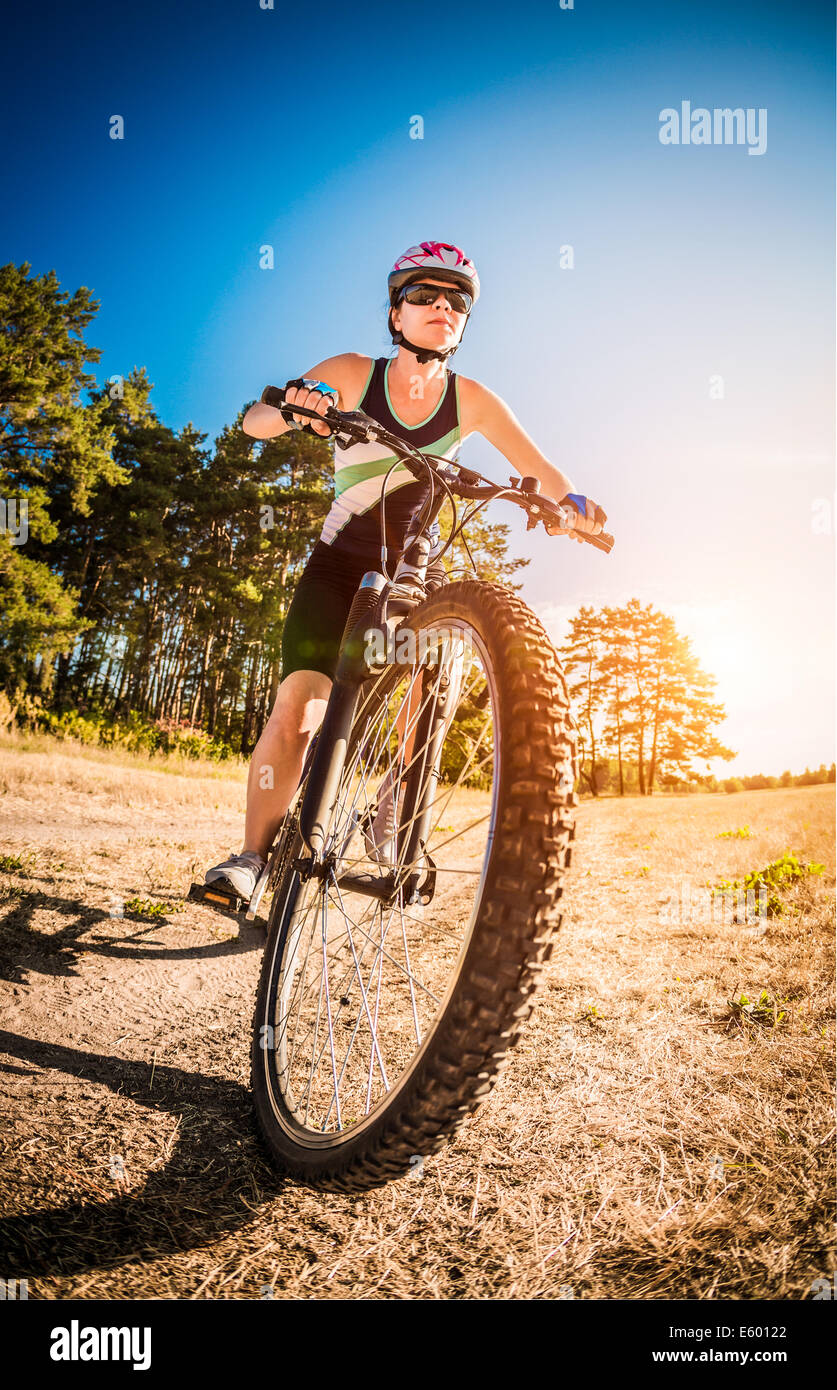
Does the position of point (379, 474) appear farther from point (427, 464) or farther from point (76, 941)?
point (76, 941)

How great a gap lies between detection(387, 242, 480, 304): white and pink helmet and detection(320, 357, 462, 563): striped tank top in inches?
12.5

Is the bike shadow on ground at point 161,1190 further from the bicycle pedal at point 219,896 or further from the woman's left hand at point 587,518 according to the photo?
the woman's left hand at point 587,518

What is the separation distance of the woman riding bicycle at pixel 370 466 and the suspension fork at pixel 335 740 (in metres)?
0.46

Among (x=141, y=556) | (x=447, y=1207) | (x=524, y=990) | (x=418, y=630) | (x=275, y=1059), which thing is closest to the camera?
(x=524, y=990)

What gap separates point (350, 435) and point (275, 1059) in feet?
6.40

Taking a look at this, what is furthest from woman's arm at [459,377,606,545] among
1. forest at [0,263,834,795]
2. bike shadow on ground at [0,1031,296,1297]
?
forest at [0,263,834,795]

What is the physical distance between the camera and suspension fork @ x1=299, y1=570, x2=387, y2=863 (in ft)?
6.61

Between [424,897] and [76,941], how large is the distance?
1.78 metres

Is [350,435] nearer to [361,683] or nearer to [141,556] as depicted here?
[361,683]

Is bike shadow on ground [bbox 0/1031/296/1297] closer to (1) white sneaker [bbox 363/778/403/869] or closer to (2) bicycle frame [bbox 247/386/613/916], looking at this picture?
(2) bicycle frame [bbox 247/386/613/916]

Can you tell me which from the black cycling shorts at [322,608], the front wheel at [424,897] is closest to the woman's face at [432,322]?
the black cycling shorts at [322,608]

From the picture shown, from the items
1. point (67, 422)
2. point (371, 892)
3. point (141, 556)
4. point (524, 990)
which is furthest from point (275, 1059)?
point (141, 556)

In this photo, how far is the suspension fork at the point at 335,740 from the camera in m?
2.02
